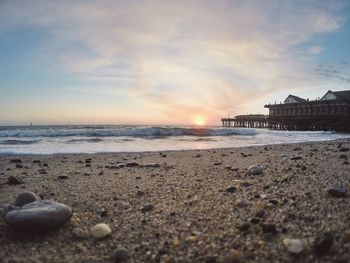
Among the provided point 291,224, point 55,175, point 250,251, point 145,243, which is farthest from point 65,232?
point 55,175

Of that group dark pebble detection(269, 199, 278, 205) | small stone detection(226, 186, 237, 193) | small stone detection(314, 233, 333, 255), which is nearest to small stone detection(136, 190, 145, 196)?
small stone detection(226, 186, 237, 193)

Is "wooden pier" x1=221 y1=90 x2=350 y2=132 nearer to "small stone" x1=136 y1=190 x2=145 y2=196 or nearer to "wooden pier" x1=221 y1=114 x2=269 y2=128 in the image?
"wooden pier" x1=221 y1=114 x2=269 y2=128

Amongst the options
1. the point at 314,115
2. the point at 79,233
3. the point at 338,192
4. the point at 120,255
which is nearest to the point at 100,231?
the point at 79,233

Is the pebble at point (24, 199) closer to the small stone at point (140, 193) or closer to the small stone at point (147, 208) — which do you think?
the small stone at point (147, 208)

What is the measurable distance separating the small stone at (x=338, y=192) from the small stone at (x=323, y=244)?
1.32m

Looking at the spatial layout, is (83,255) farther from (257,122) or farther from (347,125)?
(257,122)

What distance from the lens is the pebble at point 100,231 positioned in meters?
3.57

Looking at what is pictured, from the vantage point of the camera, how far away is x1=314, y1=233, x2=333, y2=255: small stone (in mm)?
2752

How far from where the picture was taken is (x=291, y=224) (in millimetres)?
3361

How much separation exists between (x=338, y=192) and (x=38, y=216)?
143 inches

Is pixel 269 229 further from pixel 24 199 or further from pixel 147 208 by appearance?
pixel 24 199

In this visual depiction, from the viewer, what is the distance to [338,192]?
13.1 feet

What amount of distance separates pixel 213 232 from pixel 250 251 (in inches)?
22.7

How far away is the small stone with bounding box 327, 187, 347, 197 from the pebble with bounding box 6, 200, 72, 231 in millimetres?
3326
